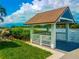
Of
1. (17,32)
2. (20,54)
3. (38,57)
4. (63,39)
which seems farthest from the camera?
(17,32)

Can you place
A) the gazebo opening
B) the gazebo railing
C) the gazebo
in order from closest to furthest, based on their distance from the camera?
the gazebo, the gazebo opening, the gazebo railing

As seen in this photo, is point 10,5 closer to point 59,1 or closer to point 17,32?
point 17,32

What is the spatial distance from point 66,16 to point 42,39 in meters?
3.70

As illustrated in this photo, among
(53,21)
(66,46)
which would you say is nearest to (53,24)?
(53,21)

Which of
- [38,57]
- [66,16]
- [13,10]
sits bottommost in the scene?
[38,57]

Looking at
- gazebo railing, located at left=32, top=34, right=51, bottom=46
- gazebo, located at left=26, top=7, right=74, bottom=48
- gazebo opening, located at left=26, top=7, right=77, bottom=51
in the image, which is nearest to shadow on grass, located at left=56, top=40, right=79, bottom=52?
gazebo opening, located at left=26, top=7, right=77, bottom=51

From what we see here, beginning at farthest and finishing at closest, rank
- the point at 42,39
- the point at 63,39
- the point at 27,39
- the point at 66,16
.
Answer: the point at 27,39 < the point at 63,39 < the point at 42,39 < the point at 66,16

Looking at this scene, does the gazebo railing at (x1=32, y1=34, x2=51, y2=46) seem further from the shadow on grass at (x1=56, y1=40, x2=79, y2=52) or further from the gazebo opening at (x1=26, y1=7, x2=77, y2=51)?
the shadow on grass at (x1=56, y1=40, x2=79, y2=52)

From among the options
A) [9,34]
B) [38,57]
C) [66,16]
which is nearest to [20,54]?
[38,57]

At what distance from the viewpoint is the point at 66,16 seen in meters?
17.3

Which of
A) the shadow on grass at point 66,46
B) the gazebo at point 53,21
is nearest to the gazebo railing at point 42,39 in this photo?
the gazebo at point 53,21

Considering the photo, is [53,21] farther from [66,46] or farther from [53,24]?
[66,46]

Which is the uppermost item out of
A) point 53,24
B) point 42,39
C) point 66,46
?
point 53,24

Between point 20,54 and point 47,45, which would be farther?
point 47,45
